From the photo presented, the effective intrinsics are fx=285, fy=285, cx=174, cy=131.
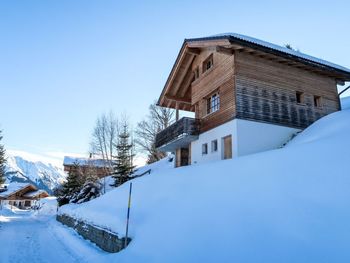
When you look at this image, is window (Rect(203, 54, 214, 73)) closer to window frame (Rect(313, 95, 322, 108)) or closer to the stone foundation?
window frame (Rect(313, 95, 322, 108))

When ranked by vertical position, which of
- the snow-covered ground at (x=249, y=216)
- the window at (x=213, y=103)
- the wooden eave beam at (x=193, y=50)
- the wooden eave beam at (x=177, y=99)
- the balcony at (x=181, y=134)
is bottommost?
the snow-covered ground at (x=249, y=216)

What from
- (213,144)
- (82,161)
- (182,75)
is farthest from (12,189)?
(213,144)

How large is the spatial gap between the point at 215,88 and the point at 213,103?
1135 millimetres

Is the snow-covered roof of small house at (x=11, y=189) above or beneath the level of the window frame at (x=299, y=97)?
beneath

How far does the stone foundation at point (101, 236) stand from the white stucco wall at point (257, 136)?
7555 millimetres

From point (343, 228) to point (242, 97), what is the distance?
11329 mm

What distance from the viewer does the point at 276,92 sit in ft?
54.0

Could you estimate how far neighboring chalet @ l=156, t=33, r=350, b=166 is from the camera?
1532cm

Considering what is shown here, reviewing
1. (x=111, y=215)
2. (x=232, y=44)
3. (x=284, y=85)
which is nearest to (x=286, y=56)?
(x=284, y=85)

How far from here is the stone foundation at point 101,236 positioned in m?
9.13

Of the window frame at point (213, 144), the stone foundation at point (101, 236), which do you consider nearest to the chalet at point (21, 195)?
the stone foundation at point (101, 236)

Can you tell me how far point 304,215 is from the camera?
5332mm

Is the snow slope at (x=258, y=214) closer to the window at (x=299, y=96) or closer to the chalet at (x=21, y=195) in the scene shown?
the window at (x=299, y=96)

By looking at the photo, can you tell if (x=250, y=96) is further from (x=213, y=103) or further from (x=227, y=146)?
(x=213, y=103)
